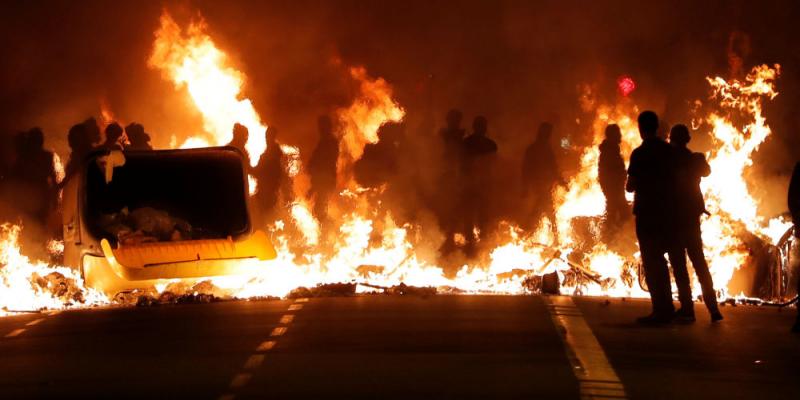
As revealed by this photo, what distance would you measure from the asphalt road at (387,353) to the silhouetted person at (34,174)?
287 inches

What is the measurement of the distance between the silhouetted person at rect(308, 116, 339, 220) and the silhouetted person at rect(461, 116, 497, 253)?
2.21 metres

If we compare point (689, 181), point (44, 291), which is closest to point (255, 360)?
point (689, 181)

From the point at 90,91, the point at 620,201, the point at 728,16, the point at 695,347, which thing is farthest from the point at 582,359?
the point at 90,91

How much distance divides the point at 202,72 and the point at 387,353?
15855 mm

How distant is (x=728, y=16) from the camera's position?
74.9 ft

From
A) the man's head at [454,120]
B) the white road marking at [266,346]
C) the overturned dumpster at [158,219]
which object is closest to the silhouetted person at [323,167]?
the man's head at [454,120]

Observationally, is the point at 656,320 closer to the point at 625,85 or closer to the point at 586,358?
the point at 586,358

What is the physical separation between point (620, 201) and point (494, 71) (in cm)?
591

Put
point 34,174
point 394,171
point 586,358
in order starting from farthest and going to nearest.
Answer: point 394,171
point 34,174
point 586,358

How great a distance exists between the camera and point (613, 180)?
67.5 ft

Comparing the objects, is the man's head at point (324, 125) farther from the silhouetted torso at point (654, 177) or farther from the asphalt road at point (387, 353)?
the silhouetted torso at point (654, 177)

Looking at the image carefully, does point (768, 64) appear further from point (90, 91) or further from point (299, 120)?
point (90, 91)

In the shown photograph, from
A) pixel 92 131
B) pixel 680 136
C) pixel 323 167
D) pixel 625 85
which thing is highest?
pixel 625 85

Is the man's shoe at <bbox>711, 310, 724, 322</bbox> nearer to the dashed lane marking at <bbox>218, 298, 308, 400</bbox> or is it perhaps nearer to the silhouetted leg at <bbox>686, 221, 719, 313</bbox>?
the silhouetted leg at <bbox>686, 221, 719, 313</bbox>
